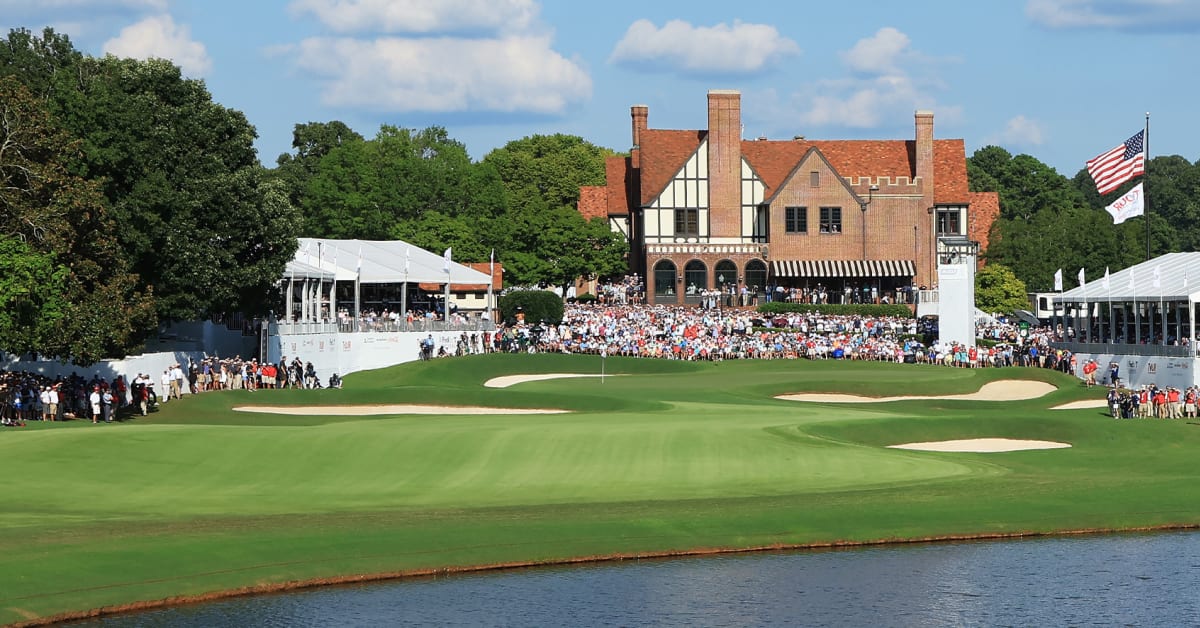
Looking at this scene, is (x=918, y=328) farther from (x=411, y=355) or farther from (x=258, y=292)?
(x=258, y=292)

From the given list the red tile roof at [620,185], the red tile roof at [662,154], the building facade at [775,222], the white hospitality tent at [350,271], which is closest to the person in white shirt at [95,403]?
the white hospitality tent at [350,271]

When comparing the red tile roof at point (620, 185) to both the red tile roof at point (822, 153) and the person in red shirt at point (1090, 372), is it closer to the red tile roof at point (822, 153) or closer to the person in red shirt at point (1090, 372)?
the red tile roof at point (822, 153)

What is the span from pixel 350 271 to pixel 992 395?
3428 cm

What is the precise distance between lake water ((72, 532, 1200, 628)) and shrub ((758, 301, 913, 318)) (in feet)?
218

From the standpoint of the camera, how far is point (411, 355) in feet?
261

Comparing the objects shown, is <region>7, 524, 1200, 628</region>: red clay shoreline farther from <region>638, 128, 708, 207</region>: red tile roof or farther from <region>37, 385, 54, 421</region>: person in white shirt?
<region>638, 128, 708, 207</region>: red tile roof

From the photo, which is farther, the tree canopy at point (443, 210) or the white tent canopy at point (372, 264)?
the tree canopy at point (443, 210)

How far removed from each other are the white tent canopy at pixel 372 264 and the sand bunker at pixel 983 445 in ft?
121

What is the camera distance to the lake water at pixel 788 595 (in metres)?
26.8

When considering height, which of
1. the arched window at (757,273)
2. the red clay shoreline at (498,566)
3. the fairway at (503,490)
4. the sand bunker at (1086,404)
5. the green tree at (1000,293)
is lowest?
the red clay shoreline at (498,566)

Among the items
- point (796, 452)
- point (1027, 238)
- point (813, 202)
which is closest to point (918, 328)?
point (813, 202)

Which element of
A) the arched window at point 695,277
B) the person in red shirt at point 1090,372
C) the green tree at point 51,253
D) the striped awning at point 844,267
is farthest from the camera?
the arched window at point 695,277

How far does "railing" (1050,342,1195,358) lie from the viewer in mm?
62844

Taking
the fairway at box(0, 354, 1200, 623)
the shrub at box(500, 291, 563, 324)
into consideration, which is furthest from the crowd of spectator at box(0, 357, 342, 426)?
the shrub at box(500, 291, 563, 324)
